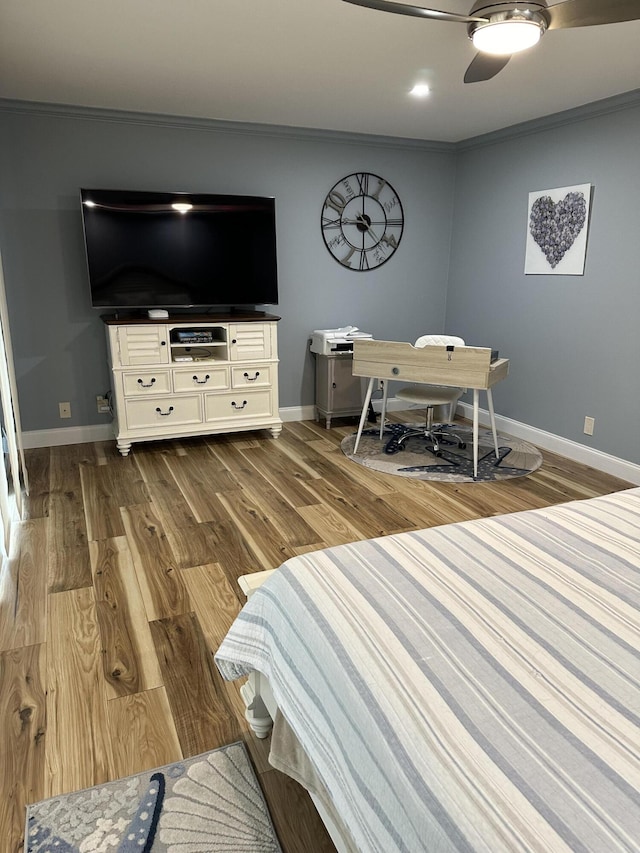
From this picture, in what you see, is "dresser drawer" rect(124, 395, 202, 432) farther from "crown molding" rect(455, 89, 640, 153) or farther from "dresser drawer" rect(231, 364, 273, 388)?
"crown molding" rect(455, 89, 640, 153)

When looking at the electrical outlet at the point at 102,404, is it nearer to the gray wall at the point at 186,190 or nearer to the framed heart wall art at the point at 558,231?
the gray wall at the point at 186,190

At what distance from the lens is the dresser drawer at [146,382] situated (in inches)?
156

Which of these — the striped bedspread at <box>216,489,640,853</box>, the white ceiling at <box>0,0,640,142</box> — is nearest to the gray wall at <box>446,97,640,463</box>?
the white ceiling at <box>0,0,640,142</box>

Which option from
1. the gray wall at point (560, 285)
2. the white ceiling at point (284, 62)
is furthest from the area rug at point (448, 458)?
the white ceiling at point (284, 62)

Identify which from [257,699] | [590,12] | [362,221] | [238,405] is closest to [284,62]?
[590,12]

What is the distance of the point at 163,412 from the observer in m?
4.11

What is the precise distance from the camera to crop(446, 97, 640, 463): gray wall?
364 centimetres

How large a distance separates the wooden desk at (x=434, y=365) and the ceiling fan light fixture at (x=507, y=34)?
163 cm

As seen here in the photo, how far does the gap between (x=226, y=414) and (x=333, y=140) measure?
90.9 inches

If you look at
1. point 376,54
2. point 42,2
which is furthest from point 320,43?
point 42,2

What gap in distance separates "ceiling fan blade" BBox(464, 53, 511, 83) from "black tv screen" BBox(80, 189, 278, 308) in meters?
2.01

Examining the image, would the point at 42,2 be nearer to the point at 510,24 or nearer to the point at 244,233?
A: the point at 510,24

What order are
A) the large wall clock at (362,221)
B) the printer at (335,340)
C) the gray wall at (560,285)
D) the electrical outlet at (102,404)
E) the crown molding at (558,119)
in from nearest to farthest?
1. the crown molding at (558,119)
2. the gray wall at (560,285)
3. the electrical outlet at (102,404)
4. the printer at (335,340)
5. the large wall clock at (362,221)

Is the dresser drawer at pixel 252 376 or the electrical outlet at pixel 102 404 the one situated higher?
the dresser drawer at pixel 252 376
